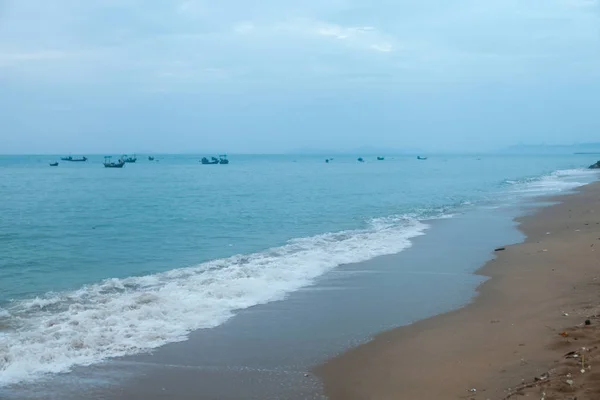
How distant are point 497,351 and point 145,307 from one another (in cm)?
642

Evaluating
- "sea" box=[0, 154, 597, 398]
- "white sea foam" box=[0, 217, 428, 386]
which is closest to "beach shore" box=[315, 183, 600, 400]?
"sea" box=[0, 154, 597, 398]

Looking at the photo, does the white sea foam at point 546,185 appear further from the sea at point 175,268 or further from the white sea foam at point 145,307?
the white sea foam at point 145,307

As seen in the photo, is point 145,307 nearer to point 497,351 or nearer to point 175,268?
point 175,268

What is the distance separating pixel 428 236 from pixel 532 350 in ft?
42.1

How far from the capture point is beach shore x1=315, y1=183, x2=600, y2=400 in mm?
6098

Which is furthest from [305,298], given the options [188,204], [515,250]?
[188,204]

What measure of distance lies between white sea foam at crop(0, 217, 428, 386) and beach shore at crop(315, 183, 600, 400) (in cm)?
329

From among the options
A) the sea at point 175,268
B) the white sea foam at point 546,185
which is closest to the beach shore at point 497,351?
the sea at point 175,268

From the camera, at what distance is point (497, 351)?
296 inches

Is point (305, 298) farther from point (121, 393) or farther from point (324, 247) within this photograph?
point (324, 247)

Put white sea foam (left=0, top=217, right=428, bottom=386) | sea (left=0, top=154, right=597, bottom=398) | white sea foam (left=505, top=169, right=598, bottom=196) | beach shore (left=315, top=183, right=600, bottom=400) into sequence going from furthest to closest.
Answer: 1. white sea foam (left=505, top=169, right=598, bottom=196)
2. sea (left=0, top=154, right=597, bottom=398)
3. white sea foam (left=0, top=217, right=428, bottom=386)
4. beach shore (left=315, top=183, right=600, bottom=400)

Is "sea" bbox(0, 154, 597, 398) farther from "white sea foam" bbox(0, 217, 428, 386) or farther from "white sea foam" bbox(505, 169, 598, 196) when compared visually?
"white sea foam" bbox(505, 169, 598, 196)

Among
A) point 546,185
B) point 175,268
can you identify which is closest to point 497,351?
point 175,268

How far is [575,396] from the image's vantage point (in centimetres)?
521
